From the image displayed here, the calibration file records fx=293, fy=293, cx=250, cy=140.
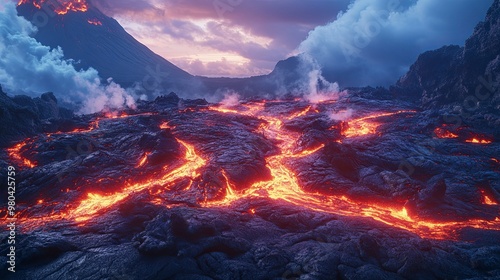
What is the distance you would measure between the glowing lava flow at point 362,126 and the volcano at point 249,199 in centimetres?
49

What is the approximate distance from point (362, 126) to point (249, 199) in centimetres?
2633

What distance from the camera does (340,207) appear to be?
1942 centimetres

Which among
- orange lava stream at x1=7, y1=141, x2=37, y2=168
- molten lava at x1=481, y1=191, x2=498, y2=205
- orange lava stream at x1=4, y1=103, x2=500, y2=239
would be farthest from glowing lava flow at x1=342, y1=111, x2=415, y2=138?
orange lava stream at x1=7, y1=141, x2=37, y2=168

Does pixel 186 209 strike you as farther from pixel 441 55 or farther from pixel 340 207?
pixel 441 55

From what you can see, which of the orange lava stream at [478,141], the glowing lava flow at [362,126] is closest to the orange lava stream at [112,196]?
the glowing lava flow at [362,126]

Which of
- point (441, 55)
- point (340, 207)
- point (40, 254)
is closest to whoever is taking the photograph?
point (40, 254)

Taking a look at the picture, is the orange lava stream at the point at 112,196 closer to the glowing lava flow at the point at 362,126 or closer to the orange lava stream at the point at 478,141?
the glowing lava flow at the point at 362,126

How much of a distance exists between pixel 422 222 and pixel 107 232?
1815 centimetres

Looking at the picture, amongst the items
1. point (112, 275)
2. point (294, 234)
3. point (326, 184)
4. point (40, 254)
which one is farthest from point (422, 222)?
point (40, 254)

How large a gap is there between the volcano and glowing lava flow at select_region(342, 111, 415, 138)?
494 millimetres

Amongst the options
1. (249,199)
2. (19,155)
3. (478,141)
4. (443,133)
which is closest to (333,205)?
(249,199)

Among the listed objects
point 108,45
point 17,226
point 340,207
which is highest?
point 108,45

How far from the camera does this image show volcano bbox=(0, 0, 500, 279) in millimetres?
12719

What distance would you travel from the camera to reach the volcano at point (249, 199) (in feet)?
41.7
